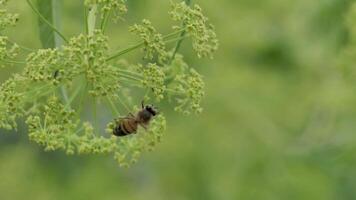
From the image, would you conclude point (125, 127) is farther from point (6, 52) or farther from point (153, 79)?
point (6, 52)

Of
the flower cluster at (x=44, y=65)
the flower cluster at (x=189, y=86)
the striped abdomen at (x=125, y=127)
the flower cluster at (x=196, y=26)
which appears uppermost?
the flower cluster at (x=196, y=26)

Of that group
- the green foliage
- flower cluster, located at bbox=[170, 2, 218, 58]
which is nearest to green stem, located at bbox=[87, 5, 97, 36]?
the green foliage

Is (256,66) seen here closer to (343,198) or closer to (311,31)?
(311,31)

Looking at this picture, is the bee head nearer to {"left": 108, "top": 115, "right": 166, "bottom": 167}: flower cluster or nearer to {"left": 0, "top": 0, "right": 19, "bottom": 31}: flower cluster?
{"left": 108, "top": 115, "right": 166, "bottom": 167}: flower cluster

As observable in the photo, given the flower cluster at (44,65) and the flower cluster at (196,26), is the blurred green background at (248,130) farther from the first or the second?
the flower cluster at (44,65)

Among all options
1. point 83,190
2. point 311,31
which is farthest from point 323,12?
point 83,190

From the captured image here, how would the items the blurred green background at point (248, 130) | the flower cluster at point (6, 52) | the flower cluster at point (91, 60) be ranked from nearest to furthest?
the flower cluster at point (91, 60)
the flower cluster at point (6, 52)
the blurred green background at point (248, 130)

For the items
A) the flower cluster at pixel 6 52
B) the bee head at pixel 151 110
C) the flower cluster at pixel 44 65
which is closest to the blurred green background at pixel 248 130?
the bee head at pixel 151 110
